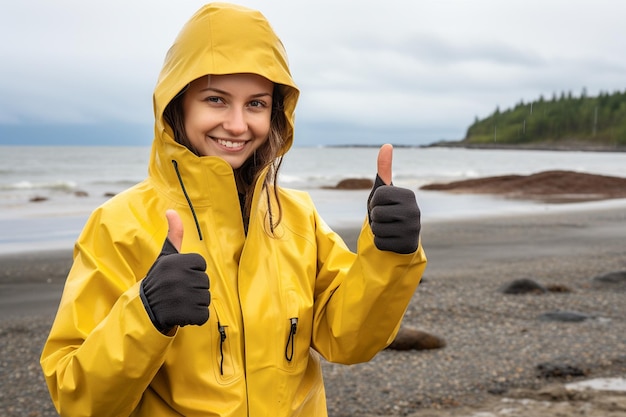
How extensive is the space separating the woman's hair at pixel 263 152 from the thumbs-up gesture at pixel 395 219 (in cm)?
45

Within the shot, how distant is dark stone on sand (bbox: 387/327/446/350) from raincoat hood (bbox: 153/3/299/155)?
4088mm

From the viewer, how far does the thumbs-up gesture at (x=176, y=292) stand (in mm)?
1909

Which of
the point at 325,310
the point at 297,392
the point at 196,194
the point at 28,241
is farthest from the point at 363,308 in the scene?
the point at 28,241

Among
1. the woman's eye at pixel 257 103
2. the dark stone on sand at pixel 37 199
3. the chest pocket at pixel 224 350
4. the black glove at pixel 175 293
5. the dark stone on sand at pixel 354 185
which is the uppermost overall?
the woman's eye at pixel 257 103

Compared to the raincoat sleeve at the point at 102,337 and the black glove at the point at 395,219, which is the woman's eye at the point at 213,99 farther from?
the black glove at the point at 395,219

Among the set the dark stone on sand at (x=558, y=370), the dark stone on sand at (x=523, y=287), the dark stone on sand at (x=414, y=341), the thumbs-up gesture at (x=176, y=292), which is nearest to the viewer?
the thumbs-up gesture at (x=176, y=292)

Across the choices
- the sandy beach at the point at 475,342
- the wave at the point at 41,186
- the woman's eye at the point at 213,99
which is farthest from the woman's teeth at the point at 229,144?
the wave at the point at 41,186

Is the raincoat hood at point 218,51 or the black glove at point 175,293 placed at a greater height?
the raincoat hood at point 218,51

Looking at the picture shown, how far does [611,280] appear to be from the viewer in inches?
341

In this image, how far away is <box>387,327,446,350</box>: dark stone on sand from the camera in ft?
20.1

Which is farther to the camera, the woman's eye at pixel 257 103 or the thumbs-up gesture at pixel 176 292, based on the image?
the woman's eye at pixel 257 103

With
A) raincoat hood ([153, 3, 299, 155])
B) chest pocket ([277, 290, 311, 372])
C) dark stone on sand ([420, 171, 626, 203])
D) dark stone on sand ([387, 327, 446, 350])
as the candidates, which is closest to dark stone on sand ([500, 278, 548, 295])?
dark stone on sand ([387, 327, 446, 350])

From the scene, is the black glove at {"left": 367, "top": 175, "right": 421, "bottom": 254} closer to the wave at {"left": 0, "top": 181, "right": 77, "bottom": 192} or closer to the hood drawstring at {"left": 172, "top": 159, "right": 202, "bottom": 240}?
the hood drawstring at {"left": 172, "top": 159, "right": 202, "bottom": 240}

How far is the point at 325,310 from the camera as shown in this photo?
246 cm
